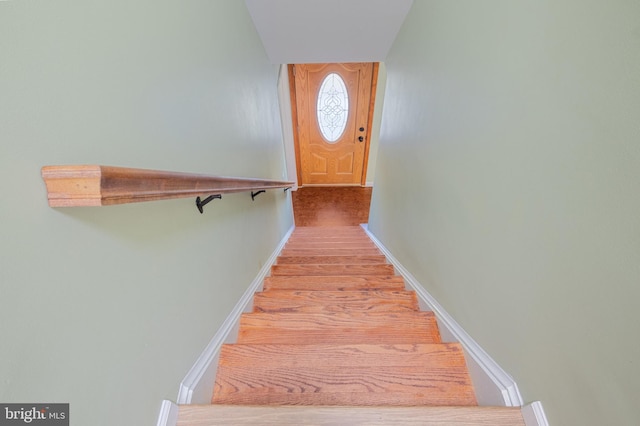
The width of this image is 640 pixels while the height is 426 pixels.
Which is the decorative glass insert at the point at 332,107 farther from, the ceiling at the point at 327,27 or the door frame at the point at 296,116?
the ceiling at the point at 327,27

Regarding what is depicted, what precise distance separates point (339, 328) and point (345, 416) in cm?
51

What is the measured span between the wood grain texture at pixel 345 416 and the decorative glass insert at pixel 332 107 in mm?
4678

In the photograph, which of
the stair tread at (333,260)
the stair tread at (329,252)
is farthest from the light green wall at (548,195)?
the stair tread at (329,252)

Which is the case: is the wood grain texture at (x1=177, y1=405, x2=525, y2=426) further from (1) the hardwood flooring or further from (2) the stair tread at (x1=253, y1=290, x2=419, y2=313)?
(1) the hardwood flooring

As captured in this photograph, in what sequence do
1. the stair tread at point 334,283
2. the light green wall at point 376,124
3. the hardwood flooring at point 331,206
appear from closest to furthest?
the stair tread at point 334,283 < the light green wall at point 376,124 < the hardwood flooring at point 331,206

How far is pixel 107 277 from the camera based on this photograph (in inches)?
23.1

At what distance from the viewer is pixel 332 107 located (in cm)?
477

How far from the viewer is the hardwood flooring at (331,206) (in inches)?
185

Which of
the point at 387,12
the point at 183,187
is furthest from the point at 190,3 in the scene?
the point at 387,12

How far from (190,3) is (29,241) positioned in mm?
1067

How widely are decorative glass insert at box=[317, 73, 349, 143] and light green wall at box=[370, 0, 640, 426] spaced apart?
3.51m

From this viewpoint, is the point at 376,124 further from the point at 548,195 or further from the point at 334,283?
the point at 548,195

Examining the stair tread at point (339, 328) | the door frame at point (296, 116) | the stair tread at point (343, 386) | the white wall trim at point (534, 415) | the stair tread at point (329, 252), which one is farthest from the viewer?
the door frame at point (296, 116)

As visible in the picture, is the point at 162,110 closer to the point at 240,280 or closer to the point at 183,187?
the point at 183,187
